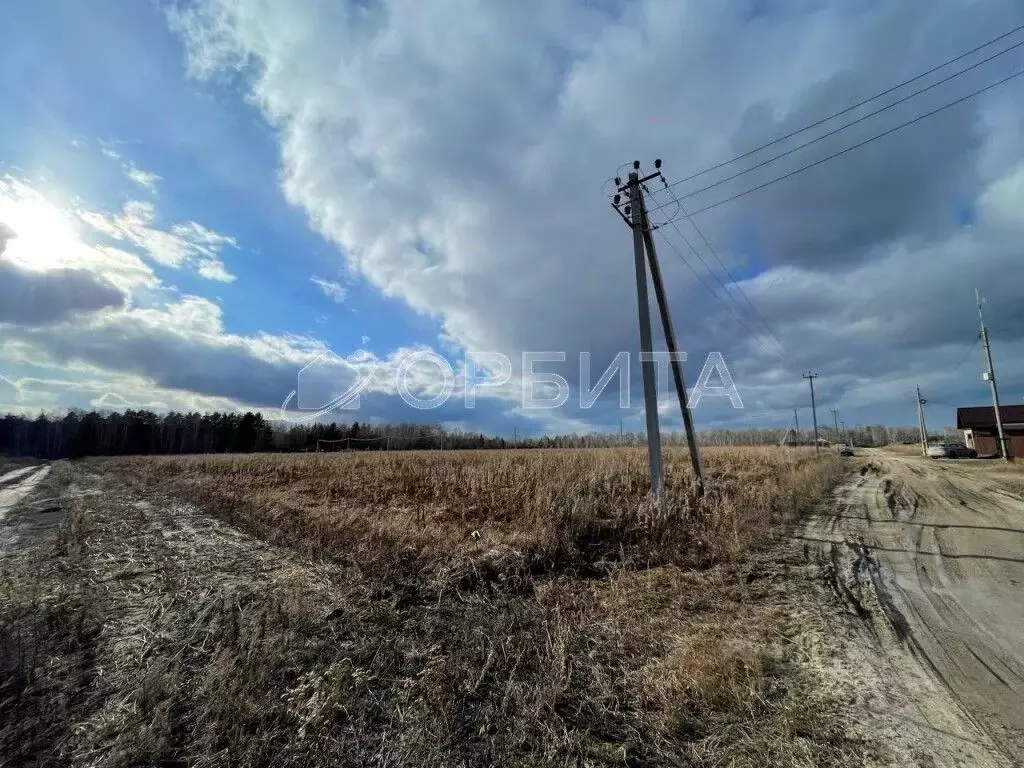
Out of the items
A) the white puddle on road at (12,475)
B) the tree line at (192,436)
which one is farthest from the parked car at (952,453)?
the white puddle on road at (12,475)

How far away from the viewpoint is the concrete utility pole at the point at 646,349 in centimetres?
1141

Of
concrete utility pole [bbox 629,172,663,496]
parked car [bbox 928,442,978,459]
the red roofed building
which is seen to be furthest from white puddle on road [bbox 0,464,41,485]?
parked car [bbox 928,442,978,459]

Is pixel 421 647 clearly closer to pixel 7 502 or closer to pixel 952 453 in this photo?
pixel 7 502

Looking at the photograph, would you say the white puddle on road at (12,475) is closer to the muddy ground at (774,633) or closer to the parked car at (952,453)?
the muddy ground at (774,633)

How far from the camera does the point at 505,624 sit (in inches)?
196

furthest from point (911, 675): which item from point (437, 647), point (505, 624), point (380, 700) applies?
point (380, 700)

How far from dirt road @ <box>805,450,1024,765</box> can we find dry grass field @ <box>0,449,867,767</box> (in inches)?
26.6

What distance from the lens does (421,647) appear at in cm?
452

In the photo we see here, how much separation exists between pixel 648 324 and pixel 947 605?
8147 millimetres

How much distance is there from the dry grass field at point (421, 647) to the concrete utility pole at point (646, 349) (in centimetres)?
197

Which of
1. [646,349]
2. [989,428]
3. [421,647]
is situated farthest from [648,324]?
[989,428]

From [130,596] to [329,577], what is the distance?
2318 mm

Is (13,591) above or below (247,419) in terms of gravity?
below

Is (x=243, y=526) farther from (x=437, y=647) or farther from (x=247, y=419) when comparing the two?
(x=247, y=419)
